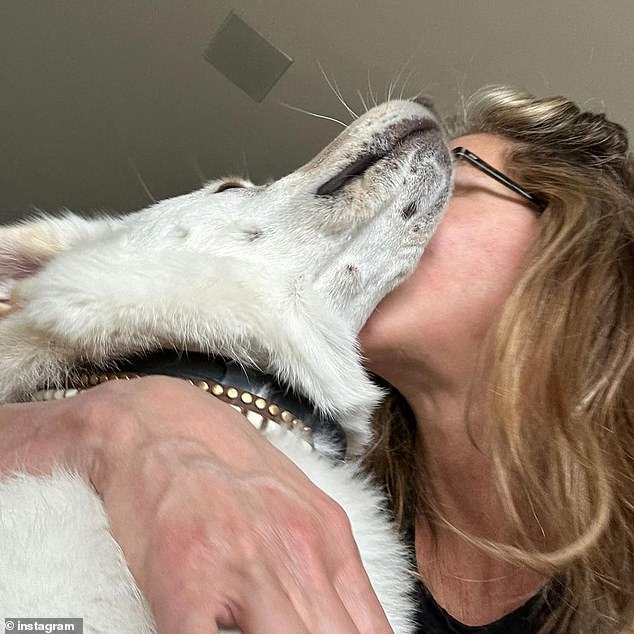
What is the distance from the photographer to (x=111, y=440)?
0.64 meters

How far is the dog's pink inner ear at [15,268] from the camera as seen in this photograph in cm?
104

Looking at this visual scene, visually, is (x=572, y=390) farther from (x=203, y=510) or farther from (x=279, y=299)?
(x=203, y=510)

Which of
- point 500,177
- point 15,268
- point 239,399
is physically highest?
point 500,177

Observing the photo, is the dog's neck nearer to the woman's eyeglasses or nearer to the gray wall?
the woman's eyeglasses

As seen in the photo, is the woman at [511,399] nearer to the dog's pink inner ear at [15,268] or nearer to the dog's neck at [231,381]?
the dog's neck at [231,381]

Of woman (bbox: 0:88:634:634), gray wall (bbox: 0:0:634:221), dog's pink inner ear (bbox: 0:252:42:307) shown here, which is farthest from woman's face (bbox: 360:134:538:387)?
gray wall (bbox: 0:0:634:221)

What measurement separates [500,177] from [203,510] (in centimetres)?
83

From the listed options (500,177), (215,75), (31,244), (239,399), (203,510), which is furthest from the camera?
(215,75)

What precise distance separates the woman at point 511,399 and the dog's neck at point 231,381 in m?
0.08

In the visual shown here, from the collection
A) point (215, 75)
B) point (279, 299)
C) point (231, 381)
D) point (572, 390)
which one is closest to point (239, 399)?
point (231, 381)

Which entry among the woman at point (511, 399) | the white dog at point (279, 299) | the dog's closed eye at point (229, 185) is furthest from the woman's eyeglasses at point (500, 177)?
the dog's closed eye at point (229, 185)

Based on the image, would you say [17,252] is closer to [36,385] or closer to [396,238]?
[36,385]

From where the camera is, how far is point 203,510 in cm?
54

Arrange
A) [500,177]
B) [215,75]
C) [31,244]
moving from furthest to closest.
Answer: [215,75] → [500,177] → [31,244]
